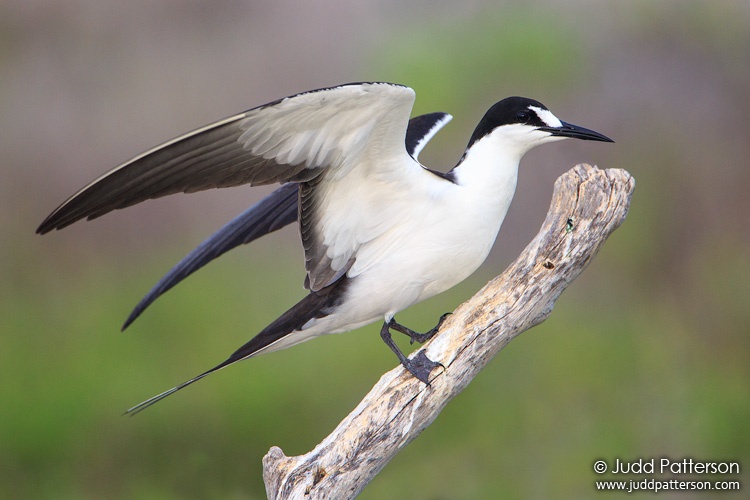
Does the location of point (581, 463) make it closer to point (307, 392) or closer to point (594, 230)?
point (307, 392)

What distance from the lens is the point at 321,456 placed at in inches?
69.1

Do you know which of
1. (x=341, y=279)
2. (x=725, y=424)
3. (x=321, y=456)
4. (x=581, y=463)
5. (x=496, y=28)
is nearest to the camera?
(x=321, y=456)

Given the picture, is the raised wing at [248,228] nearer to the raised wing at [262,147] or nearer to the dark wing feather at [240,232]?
the dark wing feather at [240,232]

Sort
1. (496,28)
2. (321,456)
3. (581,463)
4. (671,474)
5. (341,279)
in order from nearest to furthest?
1. (321,456)
2. (341,279)
3. (671,474)
4. (581,463)
5. (496,28)

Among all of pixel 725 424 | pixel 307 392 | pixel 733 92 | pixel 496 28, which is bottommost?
pixel 725 424

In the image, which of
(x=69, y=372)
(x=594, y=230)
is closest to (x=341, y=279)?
(x=594, y=230)

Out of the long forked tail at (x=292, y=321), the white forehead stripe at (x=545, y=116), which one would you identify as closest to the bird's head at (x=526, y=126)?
the white forehead stripe at (x=545, y=116)

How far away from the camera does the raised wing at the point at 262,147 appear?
5.23ft

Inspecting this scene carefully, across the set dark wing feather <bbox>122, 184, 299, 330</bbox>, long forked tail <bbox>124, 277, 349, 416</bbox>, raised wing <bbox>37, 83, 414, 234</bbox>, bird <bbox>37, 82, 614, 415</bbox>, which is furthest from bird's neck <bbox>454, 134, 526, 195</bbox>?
dark wing feather <bbox>122, 184, 299, 330</bbox>

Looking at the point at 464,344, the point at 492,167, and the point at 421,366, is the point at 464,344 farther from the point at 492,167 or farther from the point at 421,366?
the point at 492,167

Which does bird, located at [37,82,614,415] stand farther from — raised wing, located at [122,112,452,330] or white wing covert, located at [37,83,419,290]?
raised wing, located at [122,112,452,330]

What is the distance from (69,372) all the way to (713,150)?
2.93 meters

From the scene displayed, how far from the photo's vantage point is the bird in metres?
1.65

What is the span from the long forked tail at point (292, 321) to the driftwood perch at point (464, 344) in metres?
0.21
